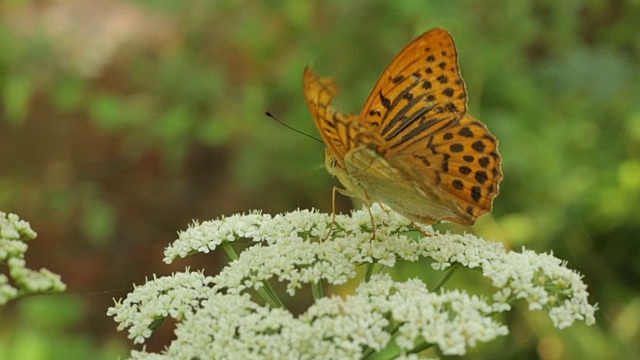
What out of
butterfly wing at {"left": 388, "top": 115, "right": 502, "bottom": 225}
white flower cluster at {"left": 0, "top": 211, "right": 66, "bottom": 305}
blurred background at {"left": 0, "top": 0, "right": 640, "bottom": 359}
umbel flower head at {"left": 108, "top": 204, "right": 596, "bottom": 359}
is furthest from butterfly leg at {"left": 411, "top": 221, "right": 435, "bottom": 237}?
blurred background at {"left": 0, "top": 0, "right": 640, "bottom": 359}

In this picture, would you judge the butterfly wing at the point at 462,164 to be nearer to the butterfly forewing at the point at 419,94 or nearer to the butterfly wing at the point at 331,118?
the butterfly forewing at the point at 419,94

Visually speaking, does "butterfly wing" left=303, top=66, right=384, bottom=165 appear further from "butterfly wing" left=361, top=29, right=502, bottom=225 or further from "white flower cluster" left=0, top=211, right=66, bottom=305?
"white flower cluster" left=0, top=211, right=66, bottom=305

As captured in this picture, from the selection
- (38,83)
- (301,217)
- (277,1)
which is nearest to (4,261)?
(301,217)

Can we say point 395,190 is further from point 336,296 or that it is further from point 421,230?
point 336,296

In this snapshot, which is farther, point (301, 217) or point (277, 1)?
point (277, 1)

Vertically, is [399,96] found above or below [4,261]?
above

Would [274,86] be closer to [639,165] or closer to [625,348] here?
[639,165]
